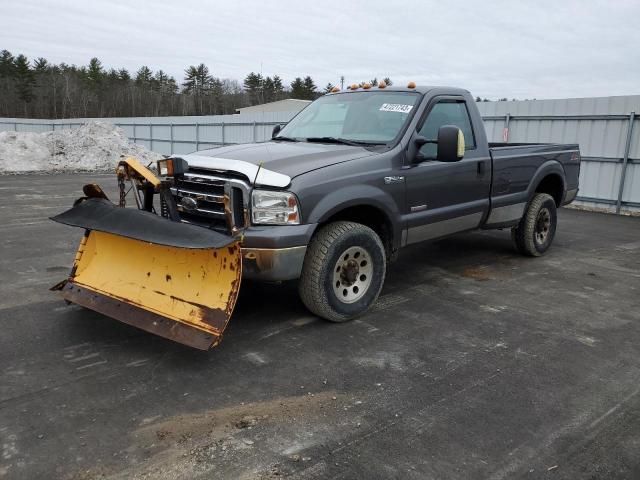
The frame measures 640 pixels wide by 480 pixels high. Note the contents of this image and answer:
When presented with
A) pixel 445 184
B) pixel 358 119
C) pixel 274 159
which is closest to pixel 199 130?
pixel 358 119

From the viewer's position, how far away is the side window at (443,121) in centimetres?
530

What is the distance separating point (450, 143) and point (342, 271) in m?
1.52

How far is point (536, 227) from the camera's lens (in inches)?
286

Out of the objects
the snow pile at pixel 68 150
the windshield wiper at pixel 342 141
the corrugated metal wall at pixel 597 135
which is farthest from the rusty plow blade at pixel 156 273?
the snow pile at pixel 68 150

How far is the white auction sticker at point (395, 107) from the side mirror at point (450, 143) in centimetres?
56

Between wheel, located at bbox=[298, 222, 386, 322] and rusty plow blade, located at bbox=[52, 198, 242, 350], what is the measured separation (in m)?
0.85

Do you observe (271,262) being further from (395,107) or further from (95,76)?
(95,76)

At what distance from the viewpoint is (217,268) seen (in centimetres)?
382

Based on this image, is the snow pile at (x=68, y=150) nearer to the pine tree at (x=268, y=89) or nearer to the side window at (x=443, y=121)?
the side window at (x=443, y=121)

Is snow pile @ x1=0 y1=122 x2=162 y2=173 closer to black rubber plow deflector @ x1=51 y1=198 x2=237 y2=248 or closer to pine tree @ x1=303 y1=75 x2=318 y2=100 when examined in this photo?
black rubber plow deflector @ x1=51 y1=198 x2=237 y2=248

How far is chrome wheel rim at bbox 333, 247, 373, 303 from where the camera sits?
4578 millimetres

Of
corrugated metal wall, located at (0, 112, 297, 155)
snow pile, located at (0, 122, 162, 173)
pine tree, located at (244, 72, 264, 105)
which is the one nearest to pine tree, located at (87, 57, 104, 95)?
pine tree, located at (244, 72, 264, 105)

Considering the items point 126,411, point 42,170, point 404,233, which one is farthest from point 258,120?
point 126,411

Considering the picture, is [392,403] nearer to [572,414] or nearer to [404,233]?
[572,414]
